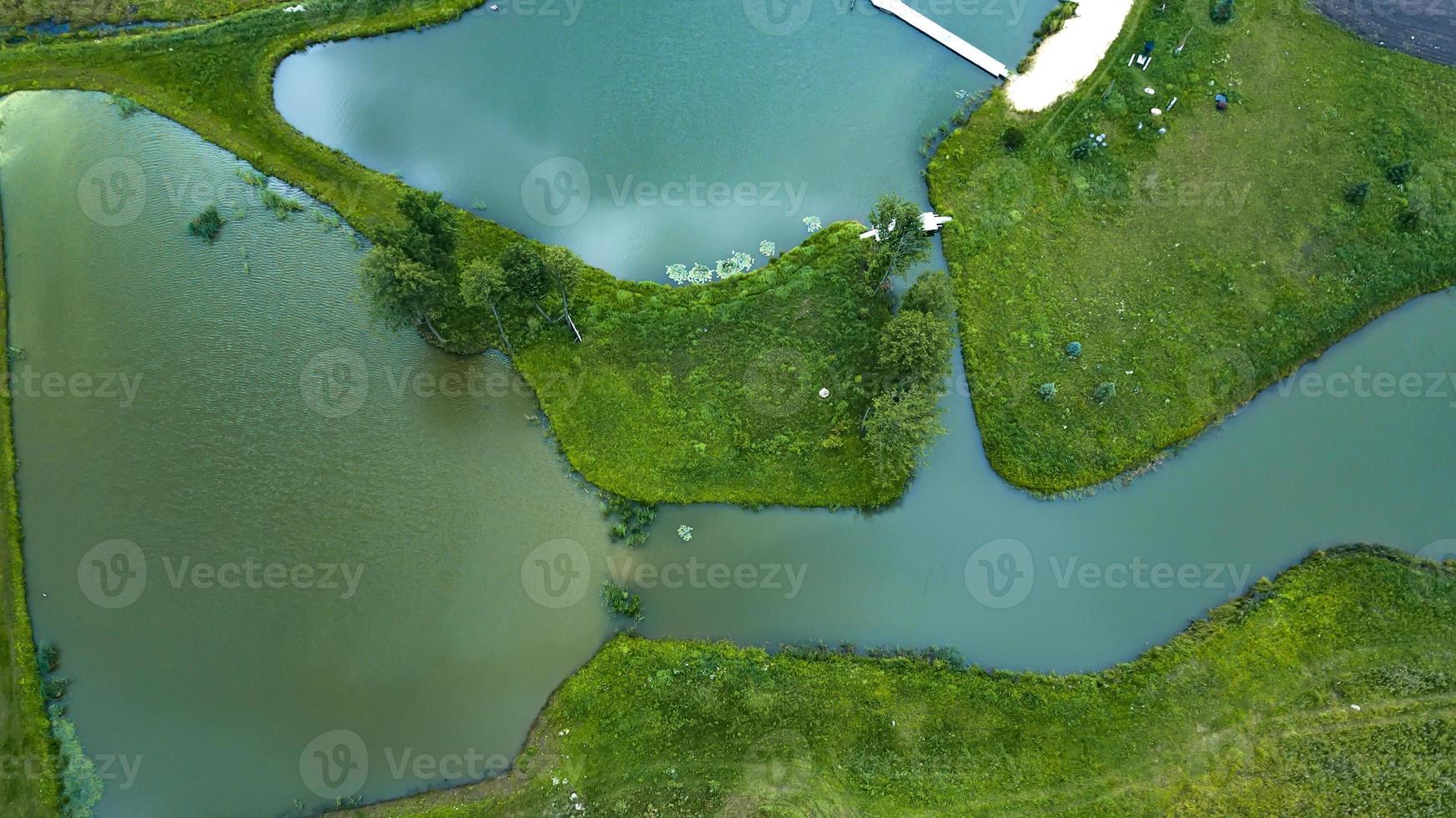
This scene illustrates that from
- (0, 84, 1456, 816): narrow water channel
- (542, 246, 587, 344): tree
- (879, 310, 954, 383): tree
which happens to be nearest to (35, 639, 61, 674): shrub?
(0, 84, 1456, 816): narrow water channel

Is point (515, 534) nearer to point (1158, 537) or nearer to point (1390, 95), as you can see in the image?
point (1158, 537)

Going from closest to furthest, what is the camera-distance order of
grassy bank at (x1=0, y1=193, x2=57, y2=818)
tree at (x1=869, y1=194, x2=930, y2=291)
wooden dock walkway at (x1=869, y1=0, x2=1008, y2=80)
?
grassy bank at (x1=0, y1=193, x2=57, y2=818), tree at (x1=869, y1=194, x2=930, y2=291), wooden dock walkway at (x1=869, y1=0, x2=1008, y2=80)

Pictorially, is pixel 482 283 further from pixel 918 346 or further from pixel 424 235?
pixel 918 346

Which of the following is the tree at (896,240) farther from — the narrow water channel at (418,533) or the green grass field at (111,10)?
the green grass field at (111,10)

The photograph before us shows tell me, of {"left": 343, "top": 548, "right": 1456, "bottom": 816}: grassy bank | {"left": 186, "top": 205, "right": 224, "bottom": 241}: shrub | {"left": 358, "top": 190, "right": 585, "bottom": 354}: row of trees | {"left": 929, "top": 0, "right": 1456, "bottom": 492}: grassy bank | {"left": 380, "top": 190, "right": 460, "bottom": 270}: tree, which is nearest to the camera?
{"left": 343, "top": 548, "right": 1456, "bottom": 816}: grassy bank

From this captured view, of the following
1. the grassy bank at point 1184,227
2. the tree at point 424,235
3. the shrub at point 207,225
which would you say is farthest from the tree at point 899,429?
the shrub at point 207,225

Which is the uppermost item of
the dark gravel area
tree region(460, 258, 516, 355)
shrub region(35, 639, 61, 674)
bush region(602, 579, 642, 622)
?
the dark gravel area

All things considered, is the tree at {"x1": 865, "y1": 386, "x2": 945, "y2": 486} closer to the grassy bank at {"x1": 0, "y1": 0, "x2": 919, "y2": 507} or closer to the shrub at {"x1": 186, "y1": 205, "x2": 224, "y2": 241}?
the grassy bank at {"x1": 0, "y1": 0, "x2": 919, "y2": 507}
